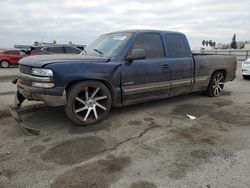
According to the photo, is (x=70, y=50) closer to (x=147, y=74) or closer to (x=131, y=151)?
(x=147, y=74)

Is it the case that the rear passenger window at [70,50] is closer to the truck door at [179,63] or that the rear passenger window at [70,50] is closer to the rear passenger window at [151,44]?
the truck door at [179,63]

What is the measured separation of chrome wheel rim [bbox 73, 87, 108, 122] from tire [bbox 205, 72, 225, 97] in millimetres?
3669

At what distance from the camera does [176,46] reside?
241 inches

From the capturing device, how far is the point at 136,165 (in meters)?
3.26

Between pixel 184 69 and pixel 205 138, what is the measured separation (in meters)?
2.38

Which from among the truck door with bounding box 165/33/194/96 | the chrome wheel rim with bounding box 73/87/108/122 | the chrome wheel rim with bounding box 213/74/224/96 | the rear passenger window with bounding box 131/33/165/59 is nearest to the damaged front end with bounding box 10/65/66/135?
the chrome wheel rim with bounding box 73/87/108/122

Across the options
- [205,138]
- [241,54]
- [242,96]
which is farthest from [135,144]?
Answer: [241,54]

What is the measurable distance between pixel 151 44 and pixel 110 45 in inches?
36.3

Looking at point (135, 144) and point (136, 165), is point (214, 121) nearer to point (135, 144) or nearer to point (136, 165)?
point (135, 144)

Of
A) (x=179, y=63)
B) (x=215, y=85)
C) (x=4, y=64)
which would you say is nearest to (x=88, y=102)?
Answer: (x=179, y=63)

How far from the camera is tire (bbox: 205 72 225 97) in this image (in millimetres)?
7215

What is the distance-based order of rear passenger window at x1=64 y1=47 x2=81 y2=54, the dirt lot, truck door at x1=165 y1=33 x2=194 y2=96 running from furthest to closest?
rear passenger window at x1=64 y1=47 x2=81 y2=54 < truck door at x1=165 y1=33 x2=194 y2=96 < the dirt lot

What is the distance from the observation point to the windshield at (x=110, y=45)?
17.1 ft

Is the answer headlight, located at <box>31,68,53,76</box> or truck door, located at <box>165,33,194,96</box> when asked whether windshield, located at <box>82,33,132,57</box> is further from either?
headlight, located at <box>31,68,53,76</box>
